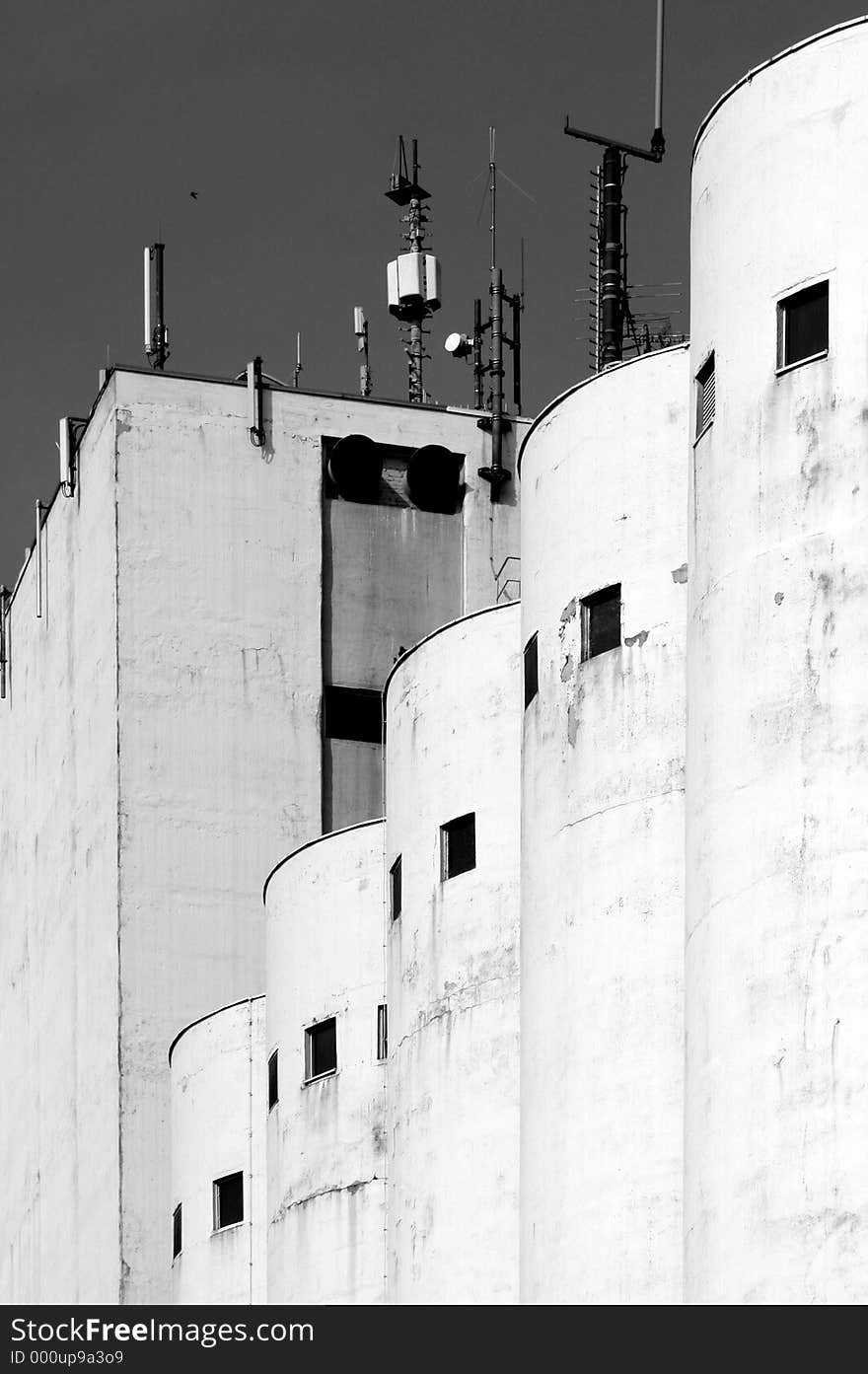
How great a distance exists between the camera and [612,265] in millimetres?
65000

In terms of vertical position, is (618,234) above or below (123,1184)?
above

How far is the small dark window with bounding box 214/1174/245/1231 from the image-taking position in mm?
58438

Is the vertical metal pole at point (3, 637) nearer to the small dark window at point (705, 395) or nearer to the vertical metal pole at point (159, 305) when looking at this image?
the vertical metal pole at point (159, 305)

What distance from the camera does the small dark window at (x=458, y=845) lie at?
48344mm

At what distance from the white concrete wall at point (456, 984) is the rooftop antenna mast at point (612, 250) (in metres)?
14.8

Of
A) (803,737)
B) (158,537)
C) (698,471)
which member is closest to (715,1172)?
(803,737)

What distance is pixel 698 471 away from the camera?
133 ft

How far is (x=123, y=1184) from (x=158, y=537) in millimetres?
11948

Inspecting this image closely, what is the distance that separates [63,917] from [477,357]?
14.0m

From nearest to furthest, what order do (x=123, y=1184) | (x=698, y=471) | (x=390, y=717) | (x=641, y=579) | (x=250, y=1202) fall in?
(x=698, y=471)
(x=641, y=579)
(x=390, y=717)
(x=250, y=1202)
(x=123, y=1184)

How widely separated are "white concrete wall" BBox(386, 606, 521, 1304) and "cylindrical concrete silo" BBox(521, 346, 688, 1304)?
8.65 feet

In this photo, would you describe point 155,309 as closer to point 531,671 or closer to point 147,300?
point 147,300

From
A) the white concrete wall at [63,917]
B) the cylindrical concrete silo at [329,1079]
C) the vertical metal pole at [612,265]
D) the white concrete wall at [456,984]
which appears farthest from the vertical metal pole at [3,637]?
the white concrete wall at [456,984]

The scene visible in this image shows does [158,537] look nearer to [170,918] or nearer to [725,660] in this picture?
[170,918]
